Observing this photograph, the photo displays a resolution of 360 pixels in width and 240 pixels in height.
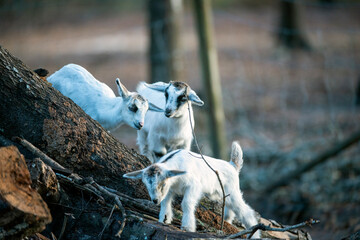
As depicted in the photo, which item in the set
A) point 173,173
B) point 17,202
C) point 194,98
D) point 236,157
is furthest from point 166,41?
point 17,202

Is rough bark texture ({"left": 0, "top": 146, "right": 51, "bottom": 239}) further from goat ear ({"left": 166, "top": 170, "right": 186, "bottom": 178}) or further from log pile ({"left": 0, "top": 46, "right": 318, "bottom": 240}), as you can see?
goat ear ({"left": 166, "top": 170, "right": 186, "bottom": 178})

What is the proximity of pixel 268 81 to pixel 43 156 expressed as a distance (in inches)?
484

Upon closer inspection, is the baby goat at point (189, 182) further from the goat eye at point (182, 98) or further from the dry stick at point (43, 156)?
→ the goat eye at point (182, 98)

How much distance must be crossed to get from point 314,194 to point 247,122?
3.52 meters

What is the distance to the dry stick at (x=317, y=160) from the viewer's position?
25.2 ft

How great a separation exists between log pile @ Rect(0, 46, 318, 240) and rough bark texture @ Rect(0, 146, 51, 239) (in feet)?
0.22

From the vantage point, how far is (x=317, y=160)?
808cm

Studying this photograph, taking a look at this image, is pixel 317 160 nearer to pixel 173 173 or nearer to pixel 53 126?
pixel 173 173

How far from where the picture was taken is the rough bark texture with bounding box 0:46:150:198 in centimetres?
400

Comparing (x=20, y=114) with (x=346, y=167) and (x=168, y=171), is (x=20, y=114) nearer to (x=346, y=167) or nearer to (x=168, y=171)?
(x=168, y=171)

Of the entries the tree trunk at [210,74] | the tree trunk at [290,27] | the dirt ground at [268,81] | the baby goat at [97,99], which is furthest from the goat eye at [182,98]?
the tree trunk at [290,27]

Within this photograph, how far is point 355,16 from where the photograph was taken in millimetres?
21828

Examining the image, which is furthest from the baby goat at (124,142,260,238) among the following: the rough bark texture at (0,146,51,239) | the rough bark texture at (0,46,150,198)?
the rough bark texture at (0,146,51,239)

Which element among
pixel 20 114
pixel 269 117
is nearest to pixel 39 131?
pixel 20 114
